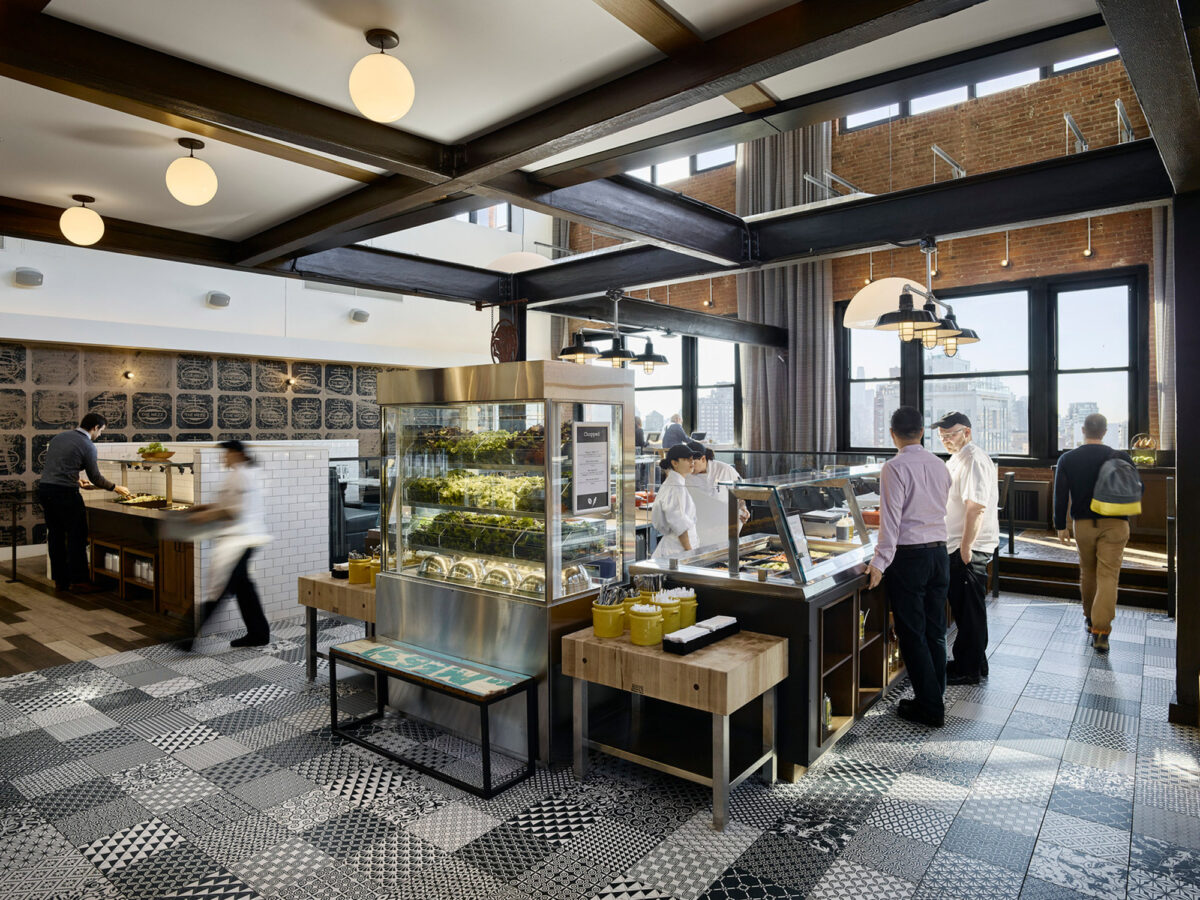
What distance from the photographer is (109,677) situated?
15.7ft

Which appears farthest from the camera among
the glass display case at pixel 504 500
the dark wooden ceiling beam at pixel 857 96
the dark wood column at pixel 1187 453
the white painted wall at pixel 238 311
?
the white painted wall at pixel 238 311

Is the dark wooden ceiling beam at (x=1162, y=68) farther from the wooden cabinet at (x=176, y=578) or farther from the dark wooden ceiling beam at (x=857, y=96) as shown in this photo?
the wooden cabinet at (x=176, y=578)

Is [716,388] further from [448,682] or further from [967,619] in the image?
[448,682]

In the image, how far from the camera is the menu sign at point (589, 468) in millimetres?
3664

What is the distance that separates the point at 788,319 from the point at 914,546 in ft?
25.7

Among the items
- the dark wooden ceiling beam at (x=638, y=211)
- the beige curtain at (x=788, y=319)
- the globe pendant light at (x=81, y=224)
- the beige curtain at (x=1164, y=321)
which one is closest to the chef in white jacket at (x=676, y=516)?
the dark wooden ceiling beam at (x=638, y=211)

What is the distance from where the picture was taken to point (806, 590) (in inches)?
130

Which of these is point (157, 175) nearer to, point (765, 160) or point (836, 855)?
point (836, 855)

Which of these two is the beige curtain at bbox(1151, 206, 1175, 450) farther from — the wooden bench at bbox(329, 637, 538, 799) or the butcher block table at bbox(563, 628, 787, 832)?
the wooden bench at bbox(329, 637, 538, 799)

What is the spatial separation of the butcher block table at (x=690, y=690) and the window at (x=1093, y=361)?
748 centimetres

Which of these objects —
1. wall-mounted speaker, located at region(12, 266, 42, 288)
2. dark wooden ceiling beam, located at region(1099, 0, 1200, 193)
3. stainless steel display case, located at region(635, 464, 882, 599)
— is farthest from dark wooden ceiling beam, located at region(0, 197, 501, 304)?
dark wooden ceiling beam, located at region(1099, 0, 1200, 193)

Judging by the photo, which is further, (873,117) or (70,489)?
(873,117)

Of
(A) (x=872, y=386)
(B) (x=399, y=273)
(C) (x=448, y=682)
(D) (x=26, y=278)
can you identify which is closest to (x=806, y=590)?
(C) (x=448, y=682)

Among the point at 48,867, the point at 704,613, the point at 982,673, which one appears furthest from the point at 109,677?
the point at 982,673
